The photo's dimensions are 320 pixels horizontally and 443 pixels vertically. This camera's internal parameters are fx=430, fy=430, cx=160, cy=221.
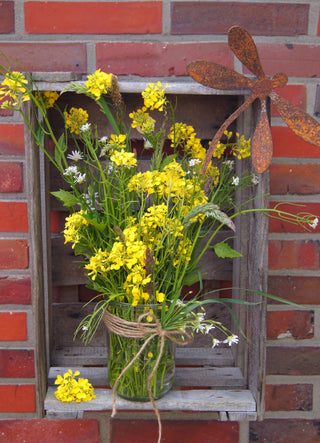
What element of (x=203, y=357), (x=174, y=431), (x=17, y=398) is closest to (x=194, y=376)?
(x=203, y=357)

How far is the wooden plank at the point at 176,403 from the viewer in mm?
703

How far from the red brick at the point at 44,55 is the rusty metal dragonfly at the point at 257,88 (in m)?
0.24

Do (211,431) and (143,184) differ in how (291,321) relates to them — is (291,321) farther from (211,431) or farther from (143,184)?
(143,184)

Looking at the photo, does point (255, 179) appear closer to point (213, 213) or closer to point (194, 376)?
point (213, 213)

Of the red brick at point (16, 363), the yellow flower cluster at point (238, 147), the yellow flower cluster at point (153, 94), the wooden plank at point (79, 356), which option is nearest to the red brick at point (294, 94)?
the yellow flower cluster at point (238, 147)

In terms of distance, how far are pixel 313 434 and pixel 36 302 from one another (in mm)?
621

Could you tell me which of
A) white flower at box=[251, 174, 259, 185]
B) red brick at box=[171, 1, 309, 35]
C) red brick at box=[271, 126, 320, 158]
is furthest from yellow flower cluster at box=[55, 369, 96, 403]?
red brick at box=[171, 1, 309, 35]

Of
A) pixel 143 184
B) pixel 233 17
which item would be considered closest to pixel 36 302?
pixel 143 184

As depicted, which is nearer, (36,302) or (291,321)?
(36,302)

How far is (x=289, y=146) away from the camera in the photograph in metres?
0.82

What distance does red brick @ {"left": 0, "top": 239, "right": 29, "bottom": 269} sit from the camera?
0.83 m

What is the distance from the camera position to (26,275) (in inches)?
32.9

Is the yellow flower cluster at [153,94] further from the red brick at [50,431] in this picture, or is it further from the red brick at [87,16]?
the red brick at [50,431]

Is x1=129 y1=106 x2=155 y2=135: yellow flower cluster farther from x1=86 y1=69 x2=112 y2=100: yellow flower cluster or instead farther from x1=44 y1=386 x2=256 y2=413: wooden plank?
x1=44 y1=386 x2=256 y2=413: wooden plank
